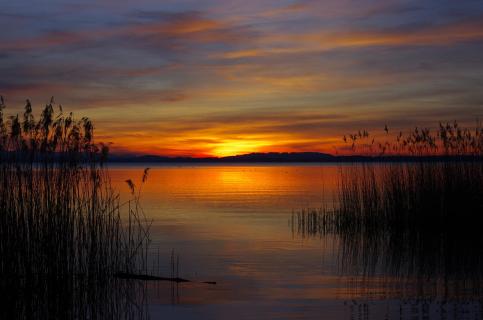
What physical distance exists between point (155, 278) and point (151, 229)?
23.8 feet

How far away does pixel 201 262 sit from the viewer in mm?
11922

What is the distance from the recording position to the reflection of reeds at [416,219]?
1199cm

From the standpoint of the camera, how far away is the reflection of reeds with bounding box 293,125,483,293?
1199 cm

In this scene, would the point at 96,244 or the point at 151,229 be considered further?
the point at 151,229

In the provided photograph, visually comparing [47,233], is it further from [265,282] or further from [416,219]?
[416,219]

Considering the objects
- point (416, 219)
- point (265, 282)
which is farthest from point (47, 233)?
point (416, 219)

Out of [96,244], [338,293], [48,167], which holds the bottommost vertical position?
[338,293]

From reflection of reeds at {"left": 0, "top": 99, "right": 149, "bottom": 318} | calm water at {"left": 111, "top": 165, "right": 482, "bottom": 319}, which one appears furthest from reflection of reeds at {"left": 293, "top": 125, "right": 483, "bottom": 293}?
reflection of reeds at {"left": 0, "top": 99, "right": 149, "bottom": 318}

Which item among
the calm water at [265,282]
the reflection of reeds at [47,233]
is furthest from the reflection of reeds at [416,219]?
the reflection of reeds at [47,233]

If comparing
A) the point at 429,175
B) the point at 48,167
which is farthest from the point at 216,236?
the point at 48,167

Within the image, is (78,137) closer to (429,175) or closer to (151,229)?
(151,229)

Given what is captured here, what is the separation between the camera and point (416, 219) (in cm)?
1528

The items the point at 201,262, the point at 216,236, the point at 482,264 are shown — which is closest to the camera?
the point at 482,264

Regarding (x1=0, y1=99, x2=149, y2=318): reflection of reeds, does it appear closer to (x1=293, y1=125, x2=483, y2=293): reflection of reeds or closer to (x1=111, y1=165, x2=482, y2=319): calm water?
(x1=111, y1=165, x2=482, y2=319): calm water
